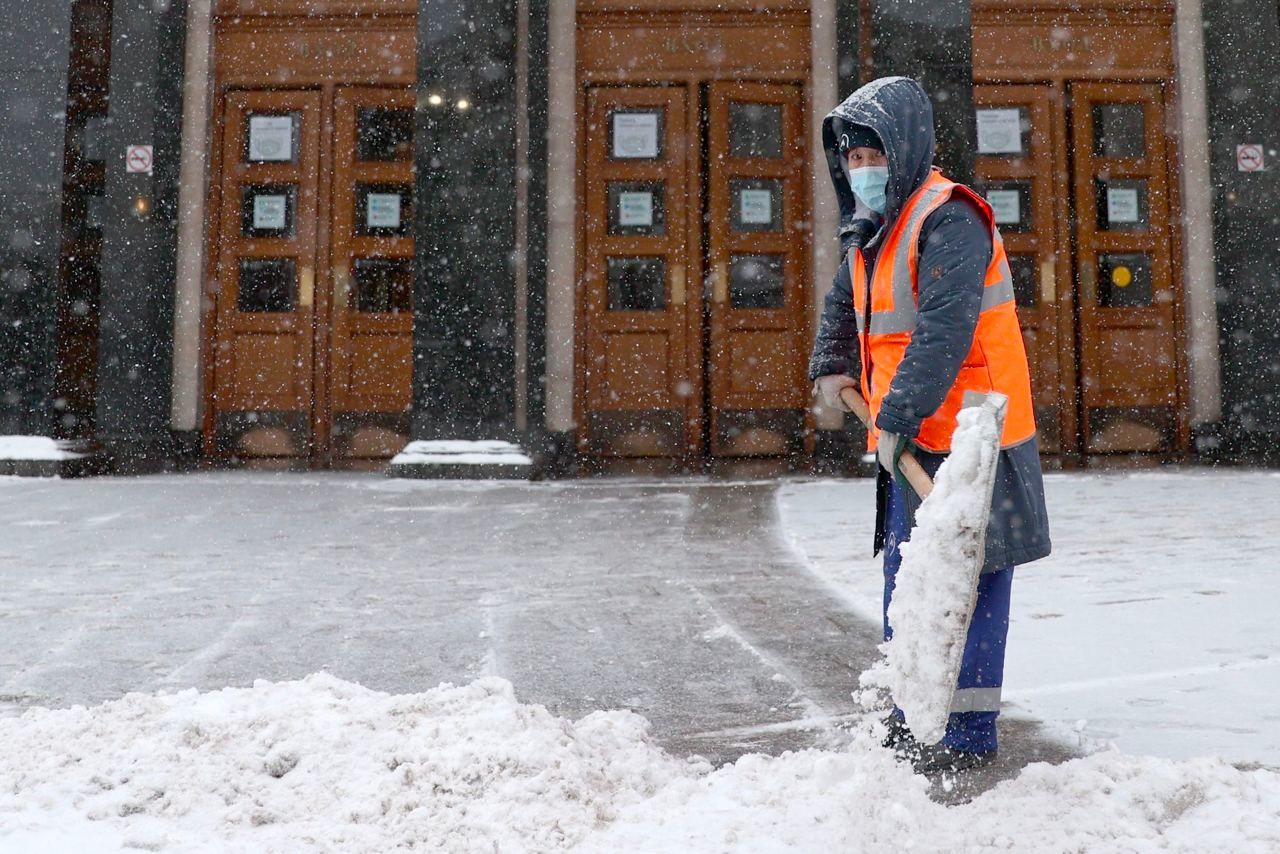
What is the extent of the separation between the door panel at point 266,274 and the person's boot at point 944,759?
26.4ft

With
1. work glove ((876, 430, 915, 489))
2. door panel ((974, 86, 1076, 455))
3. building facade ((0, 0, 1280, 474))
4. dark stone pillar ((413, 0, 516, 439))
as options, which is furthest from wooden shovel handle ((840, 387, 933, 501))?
door panel ((974, 86, 1076, 455))

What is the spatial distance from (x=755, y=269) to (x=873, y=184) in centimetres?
691

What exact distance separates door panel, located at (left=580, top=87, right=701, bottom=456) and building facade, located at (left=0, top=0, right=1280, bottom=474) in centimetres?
3

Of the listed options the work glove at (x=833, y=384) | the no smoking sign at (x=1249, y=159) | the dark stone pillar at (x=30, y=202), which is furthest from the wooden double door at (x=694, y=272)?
the work glove at (x=833, y=384)

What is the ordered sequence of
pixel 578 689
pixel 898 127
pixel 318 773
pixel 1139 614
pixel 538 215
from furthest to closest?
1. pixel 538 215
2. pixel 1139 614
3. pixel 578 689
4. pixel 898 127
5. pixel 318 773

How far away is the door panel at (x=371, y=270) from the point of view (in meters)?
9.48

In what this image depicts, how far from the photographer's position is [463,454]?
827 cm

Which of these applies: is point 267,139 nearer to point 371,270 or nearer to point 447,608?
point 371,270

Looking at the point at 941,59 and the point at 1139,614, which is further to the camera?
the point at 941,59

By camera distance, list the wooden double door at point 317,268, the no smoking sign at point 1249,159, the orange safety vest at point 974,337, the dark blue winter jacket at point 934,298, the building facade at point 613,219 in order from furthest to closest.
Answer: the wooden double door at point 317,268, the no smoking sign at point 1249,159, the building facade at point 613,219, the orange safety vest at point 974,337, the dark blue winter jacket at point 934,298

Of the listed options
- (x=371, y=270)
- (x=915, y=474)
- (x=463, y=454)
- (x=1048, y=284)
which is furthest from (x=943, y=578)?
(x=371, y=270)

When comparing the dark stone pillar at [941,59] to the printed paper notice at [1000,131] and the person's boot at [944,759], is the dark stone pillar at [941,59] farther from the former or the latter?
the person's boot at [944,759]

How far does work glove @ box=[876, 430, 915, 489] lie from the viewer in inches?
87.1

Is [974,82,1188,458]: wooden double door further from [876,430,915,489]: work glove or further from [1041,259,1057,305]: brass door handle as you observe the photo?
[876,430,915,489]: work glove
